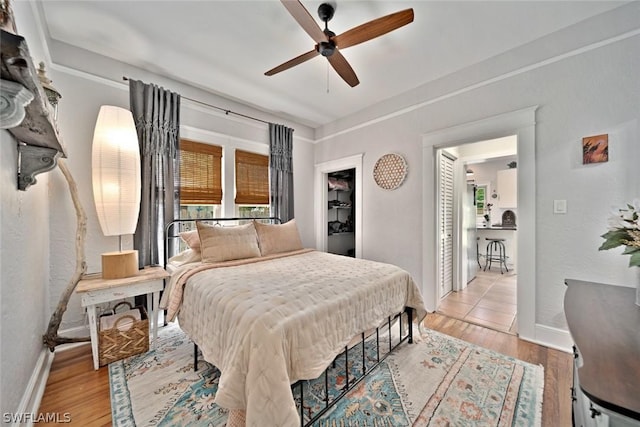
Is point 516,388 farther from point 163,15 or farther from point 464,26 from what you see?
point 163,15

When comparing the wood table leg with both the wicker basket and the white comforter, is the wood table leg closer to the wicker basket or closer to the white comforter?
the wicker basket

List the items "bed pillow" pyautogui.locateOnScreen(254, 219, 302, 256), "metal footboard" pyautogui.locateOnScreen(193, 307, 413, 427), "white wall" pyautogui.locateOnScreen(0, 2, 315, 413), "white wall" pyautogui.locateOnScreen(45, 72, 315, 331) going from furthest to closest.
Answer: "bed pillow" pyautogui.locateOnScreen(254, 219, 302, 256)
"white wall" pyautogui.locateOnScreen(45, 72, 315, 331)
"metal footboard" pyautogui.locateOnScreen(193, 307, 413, 427)
"white wall" pyautogui.locateOnScreen(0, 2, 315, 413)

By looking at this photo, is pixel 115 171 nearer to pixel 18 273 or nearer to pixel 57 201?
pixel 57 201

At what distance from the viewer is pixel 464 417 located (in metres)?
1.46

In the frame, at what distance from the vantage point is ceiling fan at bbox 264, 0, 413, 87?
5.07ft

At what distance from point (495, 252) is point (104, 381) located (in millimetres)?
6695

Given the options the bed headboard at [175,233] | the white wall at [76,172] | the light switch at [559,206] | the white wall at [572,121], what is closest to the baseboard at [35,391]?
the white wall at [76,172]

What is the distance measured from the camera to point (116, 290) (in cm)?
202

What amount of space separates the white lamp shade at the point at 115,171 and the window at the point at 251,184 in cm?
132

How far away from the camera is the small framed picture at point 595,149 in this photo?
1976 millimetres

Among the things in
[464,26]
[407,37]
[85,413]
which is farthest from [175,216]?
[464,26]

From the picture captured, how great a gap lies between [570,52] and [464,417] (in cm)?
303

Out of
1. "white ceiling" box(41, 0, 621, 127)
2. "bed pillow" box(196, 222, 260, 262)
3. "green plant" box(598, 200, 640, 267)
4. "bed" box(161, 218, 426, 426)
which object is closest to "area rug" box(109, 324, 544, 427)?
"bed" box(161, 218, 426, 426)

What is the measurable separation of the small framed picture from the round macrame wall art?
162 centimetres
